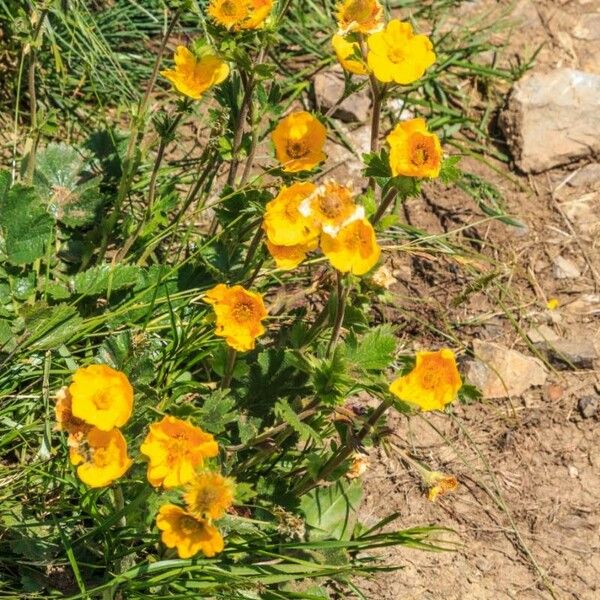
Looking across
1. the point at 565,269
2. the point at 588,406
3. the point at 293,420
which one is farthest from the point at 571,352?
the point at 293,420

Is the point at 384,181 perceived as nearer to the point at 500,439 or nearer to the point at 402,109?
A: the point at 500,439

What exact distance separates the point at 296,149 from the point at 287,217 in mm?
292

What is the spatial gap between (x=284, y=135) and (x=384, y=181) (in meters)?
0.32

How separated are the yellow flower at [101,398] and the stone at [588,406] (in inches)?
63.1

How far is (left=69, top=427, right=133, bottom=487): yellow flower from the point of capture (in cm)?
204

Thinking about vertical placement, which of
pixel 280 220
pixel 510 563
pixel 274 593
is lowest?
pixel 510 563

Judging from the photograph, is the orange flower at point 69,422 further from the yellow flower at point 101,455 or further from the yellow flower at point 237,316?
the yellow flower at point 237,316

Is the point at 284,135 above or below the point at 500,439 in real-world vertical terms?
above

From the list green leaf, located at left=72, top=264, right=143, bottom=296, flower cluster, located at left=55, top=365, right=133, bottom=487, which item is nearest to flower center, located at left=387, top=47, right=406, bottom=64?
flower cluster, located at left=55, top=365, right=133, bottom=487

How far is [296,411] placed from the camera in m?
2.43

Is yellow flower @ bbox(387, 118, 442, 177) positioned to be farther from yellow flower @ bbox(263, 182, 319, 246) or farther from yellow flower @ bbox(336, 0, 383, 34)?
yellow flower @ bbox(336, 0, 383, 34)

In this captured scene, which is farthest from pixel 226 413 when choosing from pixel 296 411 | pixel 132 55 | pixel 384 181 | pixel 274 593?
pixel 132 55

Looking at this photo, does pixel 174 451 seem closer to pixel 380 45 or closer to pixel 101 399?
pixel 101 399

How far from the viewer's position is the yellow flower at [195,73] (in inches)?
103
